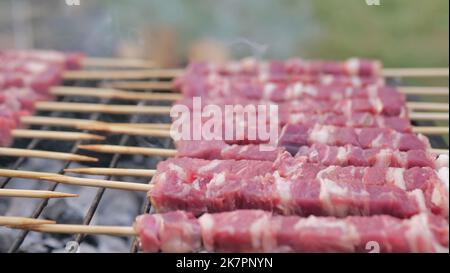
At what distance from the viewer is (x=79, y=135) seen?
14.2 ft

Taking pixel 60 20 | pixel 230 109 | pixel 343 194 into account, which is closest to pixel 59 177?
pixel 230 109

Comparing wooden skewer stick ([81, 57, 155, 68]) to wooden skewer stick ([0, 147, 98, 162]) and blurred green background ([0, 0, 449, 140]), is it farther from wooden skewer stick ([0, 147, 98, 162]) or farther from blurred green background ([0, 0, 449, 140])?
wooden skewer stick ([0, 147, 98, 162])

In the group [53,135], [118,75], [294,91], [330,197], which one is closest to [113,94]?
[118,75]

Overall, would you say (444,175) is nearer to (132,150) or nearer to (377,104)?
(377,104)

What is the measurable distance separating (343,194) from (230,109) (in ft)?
5.30

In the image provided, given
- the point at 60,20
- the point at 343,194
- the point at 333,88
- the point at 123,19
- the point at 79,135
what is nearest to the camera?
the point at 343,194

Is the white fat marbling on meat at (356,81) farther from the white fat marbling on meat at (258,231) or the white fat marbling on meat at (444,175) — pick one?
the white fat marbling on meat at (258,231)

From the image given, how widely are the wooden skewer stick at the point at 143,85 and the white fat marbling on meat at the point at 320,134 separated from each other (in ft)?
6.09

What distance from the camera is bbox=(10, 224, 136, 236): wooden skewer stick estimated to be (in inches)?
127

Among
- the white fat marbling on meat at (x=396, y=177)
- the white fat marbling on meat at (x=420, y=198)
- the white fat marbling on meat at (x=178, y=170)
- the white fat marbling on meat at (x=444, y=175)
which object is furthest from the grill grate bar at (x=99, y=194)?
the white fat marbling on meat at (x=444, y=175)

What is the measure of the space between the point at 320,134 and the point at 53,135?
2231mm

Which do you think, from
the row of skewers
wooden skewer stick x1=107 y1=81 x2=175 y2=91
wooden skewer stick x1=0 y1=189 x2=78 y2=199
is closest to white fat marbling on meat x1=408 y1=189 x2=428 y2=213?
the row of skewers

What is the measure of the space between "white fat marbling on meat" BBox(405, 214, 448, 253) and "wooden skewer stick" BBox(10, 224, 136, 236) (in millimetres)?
1651
